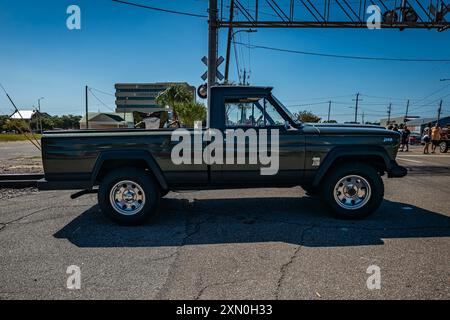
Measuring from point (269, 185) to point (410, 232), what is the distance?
2119 millimetres

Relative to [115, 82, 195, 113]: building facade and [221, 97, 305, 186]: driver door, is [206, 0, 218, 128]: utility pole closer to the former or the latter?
[221, 97, 305, 186]: driver door

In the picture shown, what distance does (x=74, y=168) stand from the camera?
4.47 metres

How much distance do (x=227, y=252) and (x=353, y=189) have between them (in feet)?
8.05

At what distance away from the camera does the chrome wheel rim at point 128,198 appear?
4.55 m

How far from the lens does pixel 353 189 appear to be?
190 inches

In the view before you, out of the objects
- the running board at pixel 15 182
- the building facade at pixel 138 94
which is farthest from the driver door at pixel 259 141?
the building facade at pixel 138 94

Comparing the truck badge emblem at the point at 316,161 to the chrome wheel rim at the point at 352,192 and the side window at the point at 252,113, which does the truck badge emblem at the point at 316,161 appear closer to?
the chrome wheel rim at the point at 352,192

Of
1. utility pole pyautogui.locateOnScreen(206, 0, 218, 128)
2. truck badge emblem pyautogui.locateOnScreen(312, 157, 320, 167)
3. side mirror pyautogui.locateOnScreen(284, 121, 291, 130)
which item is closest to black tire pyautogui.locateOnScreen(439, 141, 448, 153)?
utility pole pyautogui.locateOnScreen(206, 0, 218, 128)

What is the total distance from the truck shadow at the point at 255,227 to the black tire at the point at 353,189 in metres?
0.18

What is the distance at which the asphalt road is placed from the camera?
2.82 m

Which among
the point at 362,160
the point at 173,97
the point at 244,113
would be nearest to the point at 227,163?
the point at 244,113
